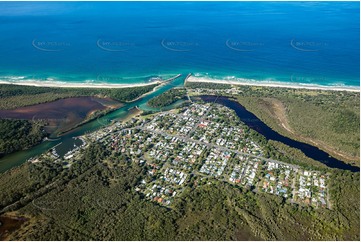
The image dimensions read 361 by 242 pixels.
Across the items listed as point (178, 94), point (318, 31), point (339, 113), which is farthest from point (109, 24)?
point (339, 113)

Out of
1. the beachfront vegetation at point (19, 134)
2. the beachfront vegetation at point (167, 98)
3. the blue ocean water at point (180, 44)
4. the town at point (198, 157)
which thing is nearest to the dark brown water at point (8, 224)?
the town at point (198, 157)

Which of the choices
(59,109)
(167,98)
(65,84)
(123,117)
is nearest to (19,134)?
(59,109)

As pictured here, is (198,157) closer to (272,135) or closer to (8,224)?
(272,135)

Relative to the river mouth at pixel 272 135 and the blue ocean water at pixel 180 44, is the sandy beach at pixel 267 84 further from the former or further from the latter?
the river mouth at pixel 272 135

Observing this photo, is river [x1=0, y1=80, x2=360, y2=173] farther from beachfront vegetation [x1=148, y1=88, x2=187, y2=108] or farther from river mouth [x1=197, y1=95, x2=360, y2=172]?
beachfront vegetation [x1=148, y1=88, x2=187, y2=108]

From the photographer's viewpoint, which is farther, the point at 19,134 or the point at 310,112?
the point at 310,112
